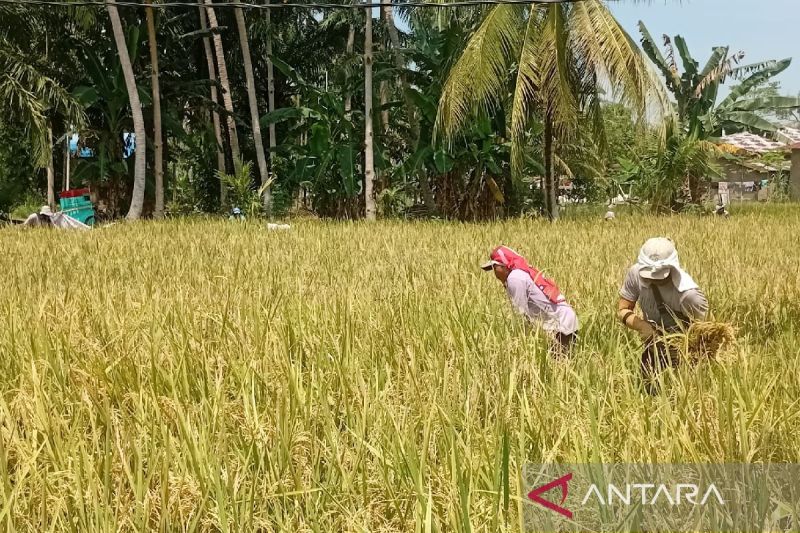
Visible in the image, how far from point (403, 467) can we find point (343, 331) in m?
1.18

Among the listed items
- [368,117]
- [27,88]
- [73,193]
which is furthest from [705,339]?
[27,88]

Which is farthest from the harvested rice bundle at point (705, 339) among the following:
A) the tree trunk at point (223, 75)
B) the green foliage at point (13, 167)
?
the green foliage at point (13, 167)

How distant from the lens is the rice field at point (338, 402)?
57.4 inches

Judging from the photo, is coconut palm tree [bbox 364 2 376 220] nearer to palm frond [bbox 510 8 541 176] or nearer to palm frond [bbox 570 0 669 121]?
palm frond [bbox 510 8 541 176]

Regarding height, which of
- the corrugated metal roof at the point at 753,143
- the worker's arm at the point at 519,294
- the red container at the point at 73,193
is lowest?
the worker's arm at the point at 519,294

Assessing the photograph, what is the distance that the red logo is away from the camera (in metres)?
1.39

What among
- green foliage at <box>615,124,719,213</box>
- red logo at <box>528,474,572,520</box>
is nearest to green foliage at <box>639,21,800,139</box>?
green foliage at <box>615,124,719,213</box>

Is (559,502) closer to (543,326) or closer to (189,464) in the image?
(189,464)

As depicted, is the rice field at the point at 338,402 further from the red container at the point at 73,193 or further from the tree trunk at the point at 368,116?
the red container at the point at 73,193

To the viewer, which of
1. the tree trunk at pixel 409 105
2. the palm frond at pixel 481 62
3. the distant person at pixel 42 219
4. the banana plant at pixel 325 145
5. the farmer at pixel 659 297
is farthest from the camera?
the banana plant at pixel 325 145

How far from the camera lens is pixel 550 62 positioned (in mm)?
9117

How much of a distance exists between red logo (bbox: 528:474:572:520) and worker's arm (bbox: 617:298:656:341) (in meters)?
1.05

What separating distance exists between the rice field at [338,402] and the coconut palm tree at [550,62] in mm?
5172

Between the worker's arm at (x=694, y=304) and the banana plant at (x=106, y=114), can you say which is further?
the banana plant at (x=106, y=114)
